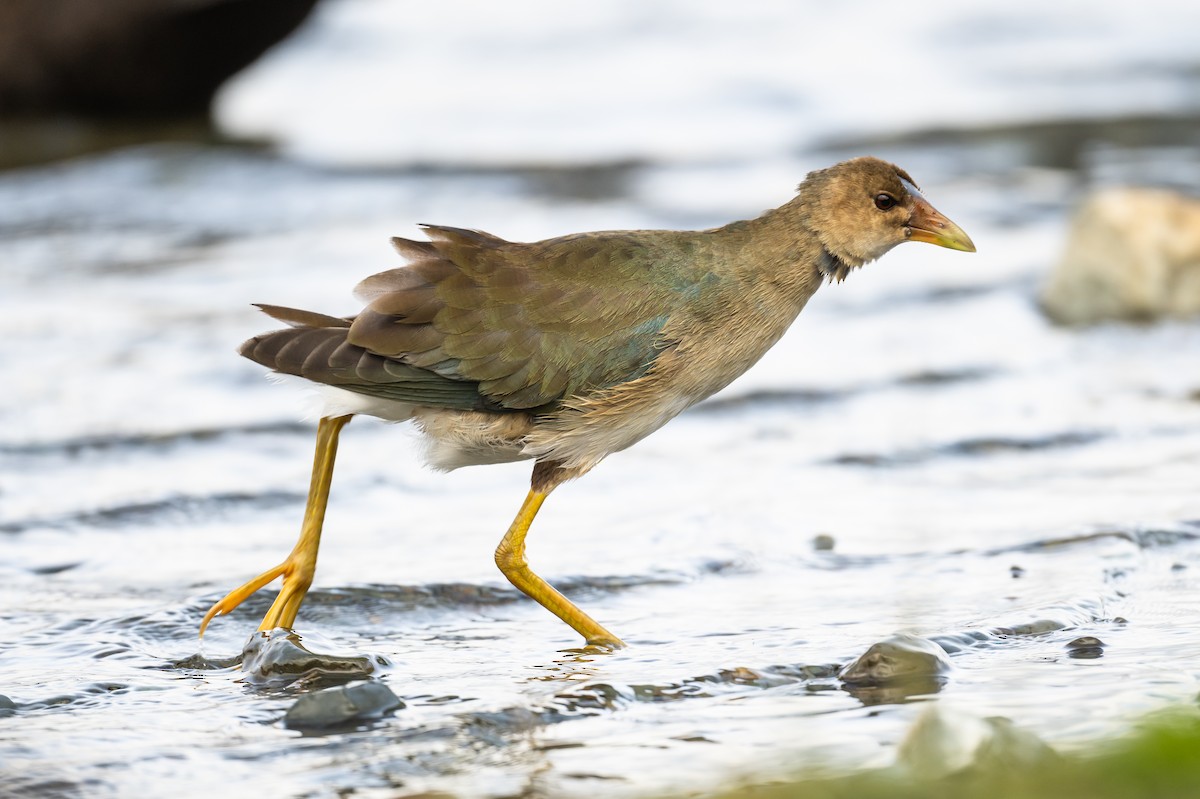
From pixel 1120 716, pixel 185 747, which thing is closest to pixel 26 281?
pixel 185 747

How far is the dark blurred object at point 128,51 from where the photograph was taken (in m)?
17.0

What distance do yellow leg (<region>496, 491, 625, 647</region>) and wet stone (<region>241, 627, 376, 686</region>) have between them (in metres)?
0.61

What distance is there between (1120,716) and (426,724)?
178 cm

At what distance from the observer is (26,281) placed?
11414mm

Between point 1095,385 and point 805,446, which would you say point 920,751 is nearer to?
point 805,446

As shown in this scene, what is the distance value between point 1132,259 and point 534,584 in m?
5.80

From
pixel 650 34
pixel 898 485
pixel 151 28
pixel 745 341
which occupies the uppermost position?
pixel 650 34

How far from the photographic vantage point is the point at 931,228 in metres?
5.71

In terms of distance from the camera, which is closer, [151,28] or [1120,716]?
[1120,716]

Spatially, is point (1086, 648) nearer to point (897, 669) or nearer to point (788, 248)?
point (897, 669)

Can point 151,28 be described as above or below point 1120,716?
above

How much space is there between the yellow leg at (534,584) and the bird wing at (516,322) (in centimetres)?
37

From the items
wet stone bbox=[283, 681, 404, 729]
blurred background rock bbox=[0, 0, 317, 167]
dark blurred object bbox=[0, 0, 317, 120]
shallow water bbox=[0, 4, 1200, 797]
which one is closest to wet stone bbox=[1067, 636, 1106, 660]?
shallow water bbox=[0, 4, 1200, 797]

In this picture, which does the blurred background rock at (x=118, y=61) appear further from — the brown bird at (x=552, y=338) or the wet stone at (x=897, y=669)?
the wet stone at (x=897, y=669)
